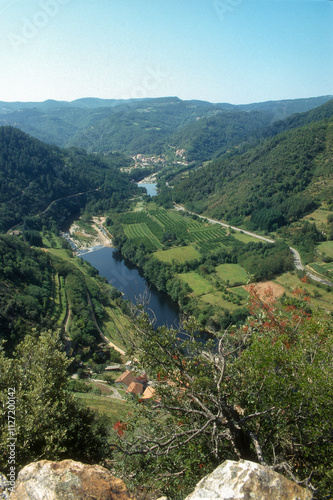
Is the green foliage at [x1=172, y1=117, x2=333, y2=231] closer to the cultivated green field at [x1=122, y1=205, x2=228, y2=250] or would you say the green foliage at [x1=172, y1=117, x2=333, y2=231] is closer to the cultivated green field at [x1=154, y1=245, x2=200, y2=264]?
the cultivated green field at [x1=122, y1=205, x2=228, y2=250]

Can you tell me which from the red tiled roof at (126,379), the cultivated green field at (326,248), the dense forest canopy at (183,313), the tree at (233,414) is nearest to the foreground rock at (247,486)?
the dense forest canopy at (183,313)

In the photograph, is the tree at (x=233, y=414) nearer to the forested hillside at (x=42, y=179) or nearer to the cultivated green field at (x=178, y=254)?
the cultivated green field at (x=178, y=254)

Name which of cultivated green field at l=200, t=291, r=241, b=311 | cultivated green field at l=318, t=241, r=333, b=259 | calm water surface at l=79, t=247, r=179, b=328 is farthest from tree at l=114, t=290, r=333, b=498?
cultivated green field at l=318, t=241, r=333, b=259

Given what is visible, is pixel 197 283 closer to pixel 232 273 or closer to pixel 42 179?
pixel 232 273

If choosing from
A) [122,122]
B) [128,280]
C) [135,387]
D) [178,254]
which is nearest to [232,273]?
[178,254]

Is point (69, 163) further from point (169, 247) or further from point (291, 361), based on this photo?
point (291, 361)

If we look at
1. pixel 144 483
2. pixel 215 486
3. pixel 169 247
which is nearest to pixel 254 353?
pixel 215 486

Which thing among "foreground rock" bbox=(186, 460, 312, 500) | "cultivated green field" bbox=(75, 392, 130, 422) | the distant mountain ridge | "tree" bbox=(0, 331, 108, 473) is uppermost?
the distant mountain ridge
